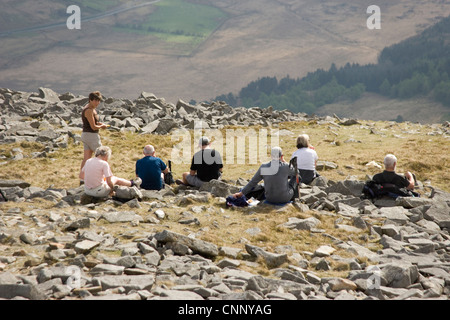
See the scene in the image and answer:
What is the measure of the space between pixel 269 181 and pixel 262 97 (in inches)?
6065

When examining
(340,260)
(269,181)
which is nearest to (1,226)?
(269,181)

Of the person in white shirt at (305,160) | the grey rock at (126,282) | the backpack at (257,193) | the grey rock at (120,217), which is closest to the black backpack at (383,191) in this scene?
the person in white shirt at (305,160)

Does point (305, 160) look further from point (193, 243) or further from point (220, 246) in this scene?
point (193, 243)

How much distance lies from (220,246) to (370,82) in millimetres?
180449

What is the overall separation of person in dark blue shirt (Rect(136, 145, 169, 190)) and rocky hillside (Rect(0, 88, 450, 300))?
40 centimetres

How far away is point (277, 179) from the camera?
1151 centimetres

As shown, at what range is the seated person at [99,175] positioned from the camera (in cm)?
1162

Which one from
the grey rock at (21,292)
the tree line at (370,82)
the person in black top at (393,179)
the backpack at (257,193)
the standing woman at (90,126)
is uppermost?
the tree line at (370,82)

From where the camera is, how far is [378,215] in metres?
11.3

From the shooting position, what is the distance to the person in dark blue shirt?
1322 centimetres

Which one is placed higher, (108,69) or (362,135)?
(108,69)

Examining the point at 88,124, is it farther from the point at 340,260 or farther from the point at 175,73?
the point at 175,73

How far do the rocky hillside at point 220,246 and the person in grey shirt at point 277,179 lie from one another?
34 centimetres

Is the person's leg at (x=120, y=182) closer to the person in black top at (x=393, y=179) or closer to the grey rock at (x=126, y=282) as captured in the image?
the grey rock at (x=126, y=282)
